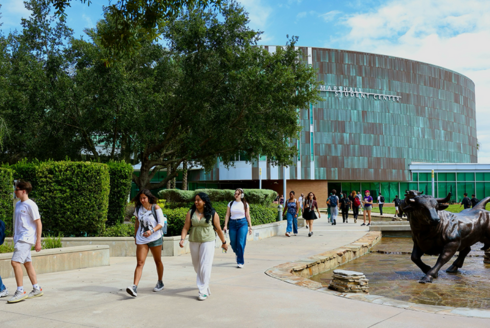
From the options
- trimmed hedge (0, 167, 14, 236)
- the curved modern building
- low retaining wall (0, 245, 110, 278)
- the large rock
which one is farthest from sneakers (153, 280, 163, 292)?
the curved modern building

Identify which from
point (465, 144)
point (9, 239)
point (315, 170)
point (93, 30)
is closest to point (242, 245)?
point (9, 239)

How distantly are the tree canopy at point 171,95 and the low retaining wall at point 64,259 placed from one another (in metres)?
7.61

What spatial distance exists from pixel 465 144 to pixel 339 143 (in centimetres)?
2491

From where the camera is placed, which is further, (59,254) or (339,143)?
(339,143)

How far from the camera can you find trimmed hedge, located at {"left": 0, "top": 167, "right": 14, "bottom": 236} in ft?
37.6

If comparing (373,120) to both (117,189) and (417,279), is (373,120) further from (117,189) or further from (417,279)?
(417,279)

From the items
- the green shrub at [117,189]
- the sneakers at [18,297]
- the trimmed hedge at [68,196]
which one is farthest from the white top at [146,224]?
the green shrub at [117,189]

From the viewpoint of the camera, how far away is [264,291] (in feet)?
22.6

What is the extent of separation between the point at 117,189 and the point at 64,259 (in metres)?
4.30

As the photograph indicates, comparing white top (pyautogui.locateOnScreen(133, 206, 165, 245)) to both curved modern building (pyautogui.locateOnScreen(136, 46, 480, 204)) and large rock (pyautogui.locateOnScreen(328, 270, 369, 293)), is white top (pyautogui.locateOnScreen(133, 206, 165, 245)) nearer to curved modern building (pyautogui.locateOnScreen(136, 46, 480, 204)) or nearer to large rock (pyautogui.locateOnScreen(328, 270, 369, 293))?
large rock (pyautogui.locateOnScreen(328, 270, 369, 293))

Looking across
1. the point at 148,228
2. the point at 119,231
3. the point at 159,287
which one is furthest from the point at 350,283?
the point at 119,231

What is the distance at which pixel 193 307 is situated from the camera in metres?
5.93

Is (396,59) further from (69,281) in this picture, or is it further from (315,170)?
(69,281)

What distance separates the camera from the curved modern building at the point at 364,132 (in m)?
56.5
